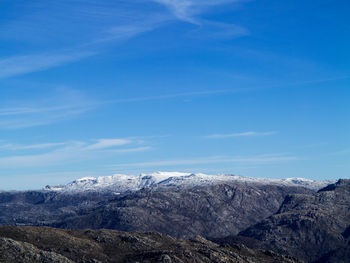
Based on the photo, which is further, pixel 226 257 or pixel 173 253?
pixel 226 257

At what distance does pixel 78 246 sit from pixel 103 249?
43.7 ft

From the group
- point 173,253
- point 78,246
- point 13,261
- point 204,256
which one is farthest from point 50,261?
point 204,256

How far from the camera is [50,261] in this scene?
6083 inches

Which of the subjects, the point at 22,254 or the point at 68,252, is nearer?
the point at 22,254

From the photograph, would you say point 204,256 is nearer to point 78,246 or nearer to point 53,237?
point 78,246

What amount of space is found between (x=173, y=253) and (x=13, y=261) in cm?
6280

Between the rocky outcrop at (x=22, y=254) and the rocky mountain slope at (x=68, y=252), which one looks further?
the rocky mountain slope at (x=68, y=252)

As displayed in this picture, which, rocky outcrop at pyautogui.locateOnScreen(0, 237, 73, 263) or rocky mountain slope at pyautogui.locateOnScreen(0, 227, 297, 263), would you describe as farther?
rocky mountain slope at pyautogui.locateOnScreen(0, 227, 297, 263)

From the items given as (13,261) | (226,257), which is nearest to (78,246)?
(13,261)

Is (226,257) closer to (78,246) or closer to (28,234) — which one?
(78,246)

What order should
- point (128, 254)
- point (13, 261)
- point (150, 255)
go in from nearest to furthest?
point (13, 261) → point (150, 255) → point (128, 254)

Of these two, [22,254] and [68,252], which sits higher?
[22,254]

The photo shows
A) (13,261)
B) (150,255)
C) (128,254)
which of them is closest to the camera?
(13,261)

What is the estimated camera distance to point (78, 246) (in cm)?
19062
